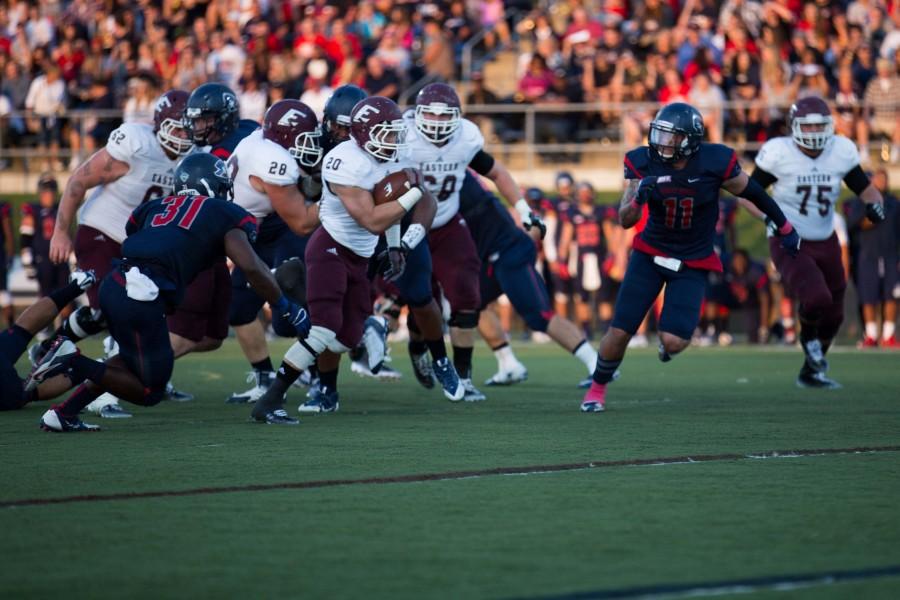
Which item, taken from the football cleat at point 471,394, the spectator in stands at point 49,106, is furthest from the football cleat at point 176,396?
the spectator in stands at point 49,106

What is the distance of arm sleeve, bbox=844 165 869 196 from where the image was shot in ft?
34.2

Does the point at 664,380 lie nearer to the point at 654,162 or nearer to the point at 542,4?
the point at 654,162

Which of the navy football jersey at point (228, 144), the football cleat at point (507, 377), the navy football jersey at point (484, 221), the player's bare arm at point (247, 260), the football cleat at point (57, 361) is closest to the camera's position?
the football cleat at point (57, 361)

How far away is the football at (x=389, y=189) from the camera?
8195 millimetres

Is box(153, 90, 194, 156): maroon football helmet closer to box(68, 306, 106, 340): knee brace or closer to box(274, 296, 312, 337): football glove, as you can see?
box(68, 306, 106, 340): knee brace

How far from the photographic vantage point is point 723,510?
5.28 m

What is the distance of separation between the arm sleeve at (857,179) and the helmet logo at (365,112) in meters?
4.07

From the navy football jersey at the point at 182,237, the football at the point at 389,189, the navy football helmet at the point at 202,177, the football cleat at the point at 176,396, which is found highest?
the navy football helmet at the point at 202,177

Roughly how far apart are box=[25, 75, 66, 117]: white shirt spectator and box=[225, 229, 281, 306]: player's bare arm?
1325 centimetres

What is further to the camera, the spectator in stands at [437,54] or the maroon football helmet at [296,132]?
the spectator in stands at [437,54]

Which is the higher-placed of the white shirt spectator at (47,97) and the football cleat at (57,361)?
the white shirt spectator at (47,97)

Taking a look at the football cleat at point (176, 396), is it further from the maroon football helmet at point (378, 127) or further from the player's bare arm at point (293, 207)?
the maroon football helmet at point (378, 127)

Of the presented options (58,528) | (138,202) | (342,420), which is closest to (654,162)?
(342,420)

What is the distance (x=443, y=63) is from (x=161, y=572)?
15302 mm
